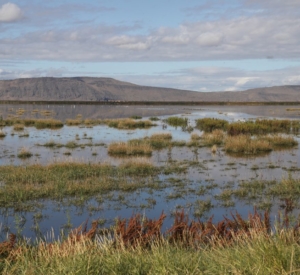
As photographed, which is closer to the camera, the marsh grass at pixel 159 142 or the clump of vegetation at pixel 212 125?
the marsh grass at pixel 159 142

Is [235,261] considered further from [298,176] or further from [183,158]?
[183,158]

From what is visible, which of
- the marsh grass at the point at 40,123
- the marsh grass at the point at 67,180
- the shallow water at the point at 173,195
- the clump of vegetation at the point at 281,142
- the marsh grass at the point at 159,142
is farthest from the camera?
the marsh grass at the point at 40,123

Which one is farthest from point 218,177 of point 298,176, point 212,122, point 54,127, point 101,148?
point 54,127

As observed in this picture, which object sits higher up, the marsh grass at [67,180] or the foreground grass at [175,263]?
the foreground grass at [175,263]

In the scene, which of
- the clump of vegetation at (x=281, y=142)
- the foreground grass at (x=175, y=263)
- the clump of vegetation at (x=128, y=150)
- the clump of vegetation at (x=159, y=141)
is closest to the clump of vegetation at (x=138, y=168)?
the clump of vegetation at (x=128, y=150)

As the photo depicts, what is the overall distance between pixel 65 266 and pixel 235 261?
224 centimetres

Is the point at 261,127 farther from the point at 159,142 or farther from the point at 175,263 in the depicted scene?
the point at 175,263

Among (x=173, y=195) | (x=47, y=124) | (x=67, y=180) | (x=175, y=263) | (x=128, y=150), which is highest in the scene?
(x=47, y=124)

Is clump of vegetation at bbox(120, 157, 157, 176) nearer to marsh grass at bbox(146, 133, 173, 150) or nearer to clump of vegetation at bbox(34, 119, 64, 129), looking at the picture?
marsh grass at bbox(146, 133, 173, 150)

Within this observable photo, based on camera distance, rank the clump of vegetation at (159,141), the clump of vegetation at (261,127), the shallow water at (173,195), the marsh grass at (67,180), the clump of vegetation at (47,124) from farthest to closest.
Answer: the clump of vegetation at (47,124), the clump of vegetation at (261,127), the clump of vegetation at (159,141), the marsh grass at (67,180), the shallow water at (173,195)

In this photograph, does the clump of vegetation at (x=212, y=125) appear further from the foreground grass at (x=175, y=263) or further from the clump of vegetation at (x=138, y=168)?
the foreground grass at (x=175, y=263)

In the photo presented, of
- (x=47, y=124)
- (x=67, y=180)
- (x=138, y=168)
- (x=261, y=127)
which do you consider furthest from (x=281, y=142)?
(x=47, y=124)

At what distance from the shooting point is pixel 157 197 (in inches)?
525

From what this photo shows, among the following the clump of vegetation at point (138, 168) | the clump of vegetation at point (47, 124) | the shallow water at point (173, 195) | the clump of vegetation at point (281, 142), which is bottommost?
the shallow water at point (173, 195)
